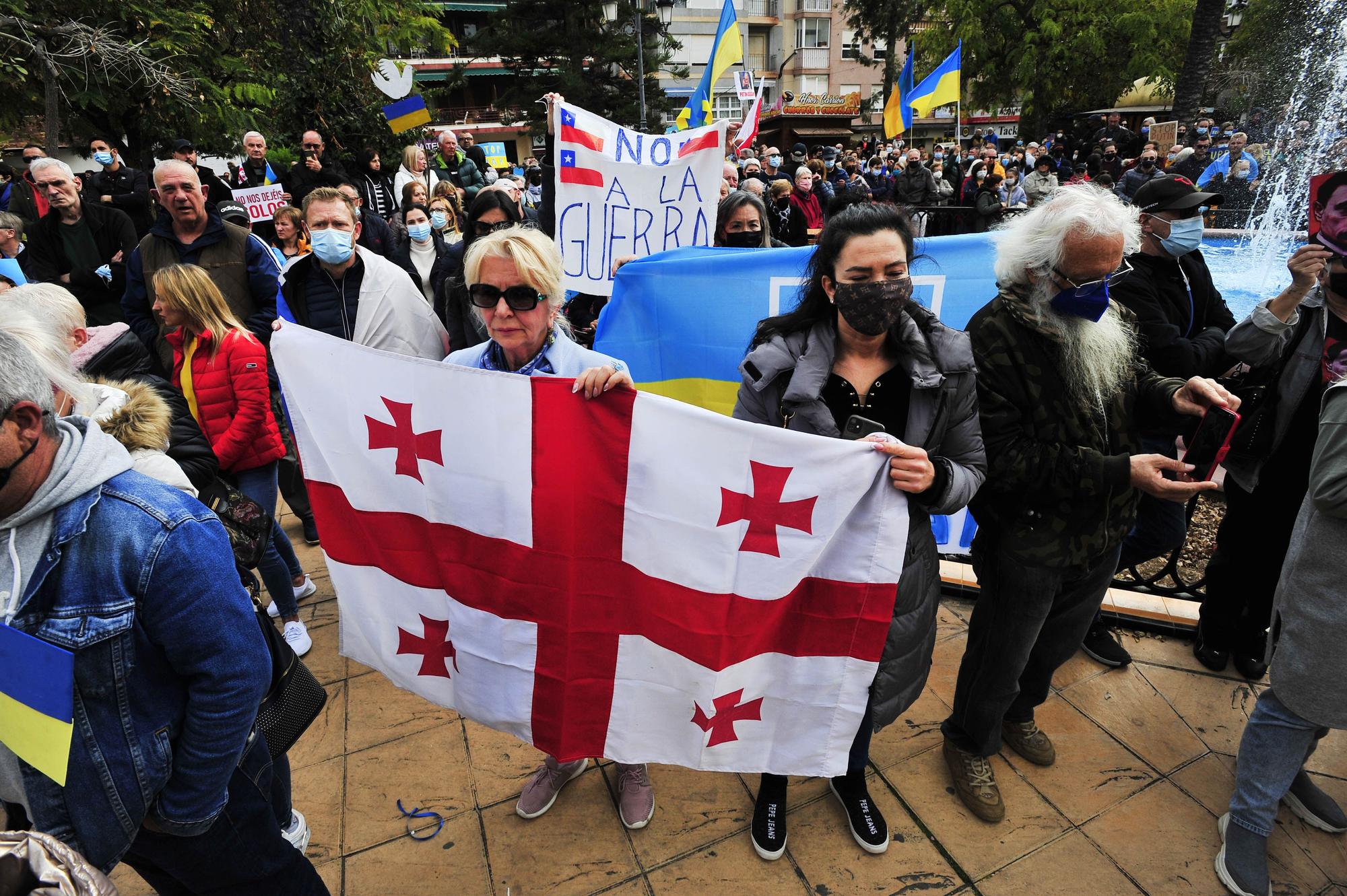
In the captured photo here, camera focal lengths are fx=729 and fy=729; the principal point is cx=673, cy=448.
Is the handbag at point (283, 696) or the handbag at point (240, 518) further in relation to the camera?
the handbag at point (240, 518)

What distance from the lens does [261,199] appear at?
7.76 meters

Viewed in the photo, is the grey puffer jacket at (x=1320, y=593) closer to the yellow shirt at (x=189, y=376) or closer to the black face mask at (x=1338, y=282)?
the black face mask at (x=1338, y=282)

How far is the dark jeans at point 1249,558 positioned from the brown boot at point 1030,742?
3.10 ft

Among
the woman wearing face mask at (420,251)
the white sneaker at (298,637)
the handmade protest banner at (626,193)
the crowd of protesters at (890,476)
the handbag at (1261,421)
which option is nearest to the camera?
the crowd of protesters at (890,476)

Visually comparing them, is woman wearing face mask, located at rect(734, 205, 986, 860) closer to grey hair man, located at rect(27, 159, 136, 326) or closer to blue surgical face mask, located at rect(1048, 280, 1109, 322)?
blue surgical face mask, located at rect(1048, 280, 1109, 322)

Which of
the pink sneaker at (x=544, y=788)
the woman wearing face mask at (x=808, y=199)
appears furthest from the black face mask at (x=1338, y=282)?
the woman wearing face mask at (x=808, y=199)

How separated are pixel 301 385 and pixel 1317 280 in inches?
131

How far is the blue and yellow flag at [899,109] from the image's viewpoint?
14.3m

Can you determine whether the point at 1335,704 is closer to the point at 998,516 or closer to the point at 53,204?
the point at 998,516

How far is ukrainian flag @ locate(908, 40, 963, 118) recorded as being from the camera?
13.1 metres

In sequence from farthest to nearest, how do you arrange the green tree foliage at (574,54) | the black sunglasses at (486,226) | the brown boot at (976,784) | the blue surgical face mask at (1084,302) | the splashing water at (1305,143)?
the green tree foliage at (574,54) < the splashing water at (1305,143) < the black sunglasses at (486,226) < the brown boot at (976,784) < the blue surgical face mask at (1084,302)

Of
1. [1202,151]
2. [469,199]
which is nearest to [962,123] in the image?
[1202,151]

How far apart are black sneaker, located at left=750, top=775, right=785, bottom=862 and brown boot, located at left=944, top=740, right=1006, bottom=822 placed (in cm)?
64

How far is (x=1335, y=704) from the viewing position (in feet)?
6.40
